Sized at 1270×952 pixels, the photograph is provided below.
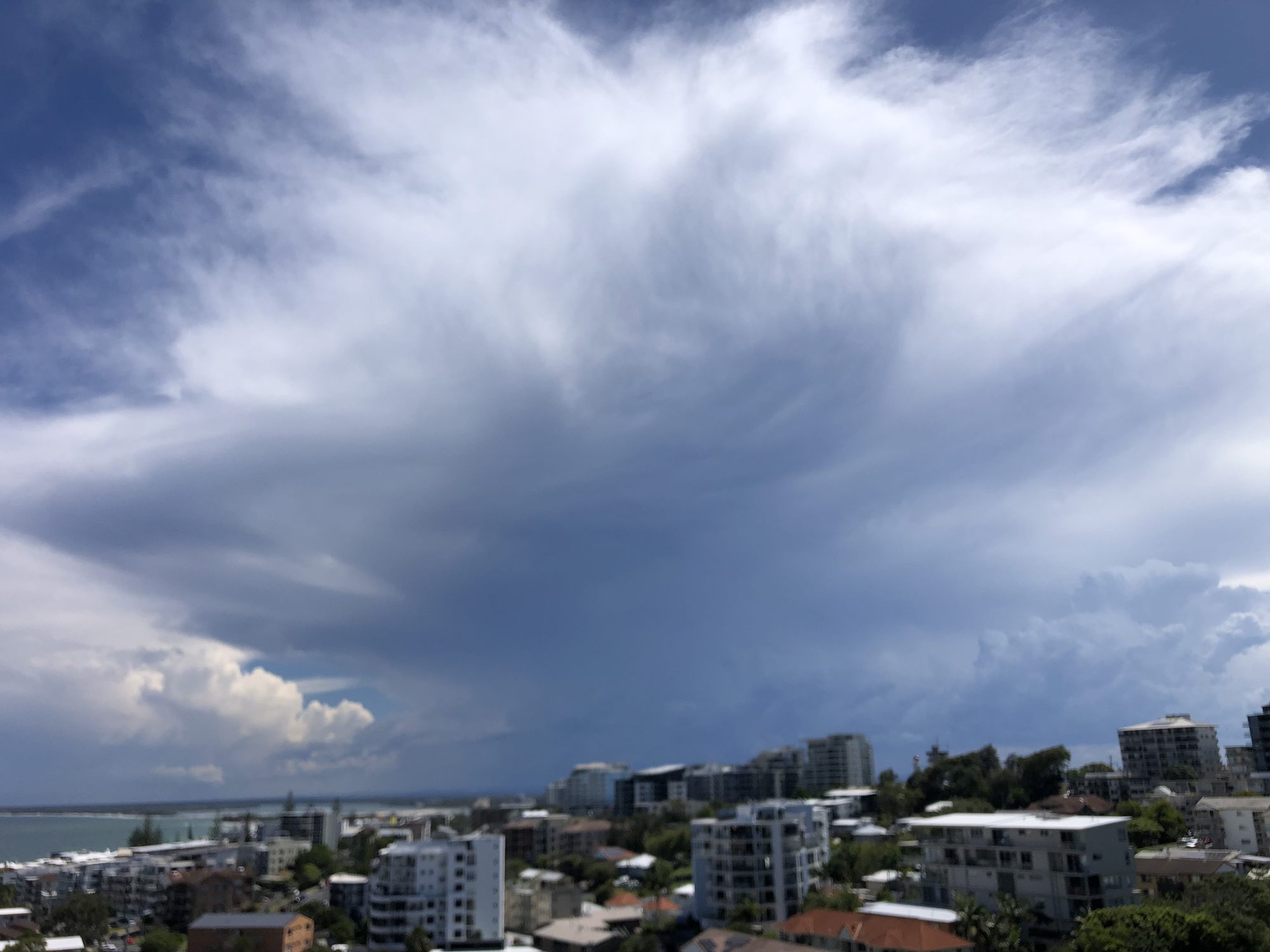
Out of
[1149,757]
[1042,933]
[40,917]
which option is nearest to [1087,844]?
[1042,933]

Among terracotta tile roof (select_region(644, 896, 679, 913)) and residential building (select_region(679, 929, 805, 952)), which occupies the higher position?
residential building (select_region(679, 929, 805, 952))

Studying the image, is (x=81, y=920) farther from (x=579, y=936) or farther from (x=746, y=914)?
(x=746, y=914)

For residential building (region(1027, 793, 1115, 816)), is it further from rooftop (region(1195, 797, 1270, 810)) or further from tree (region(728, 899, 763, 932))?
tree (region(728, 899, 763, 932))

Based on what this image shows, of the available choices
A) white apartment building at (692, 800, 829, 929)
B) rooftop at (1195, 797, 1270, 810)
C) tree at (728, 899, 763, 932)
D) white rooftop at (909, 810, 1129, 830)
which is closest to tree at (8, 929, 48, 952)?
white apartment building at (692, 800, 829, 929)

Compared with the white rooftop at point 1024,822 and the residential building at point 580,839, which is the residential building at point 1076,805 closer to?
the white rooftop at point 1024,822

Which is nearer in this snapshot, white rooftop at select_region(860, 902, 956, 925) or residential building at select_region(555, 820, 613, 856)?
white rooftop at select_region(860, 902, 956, 925)

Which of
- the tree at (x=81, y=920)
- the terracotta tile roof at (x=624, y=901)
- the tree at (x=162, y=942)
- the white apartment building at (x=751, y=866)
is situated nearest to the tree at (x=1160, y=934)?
the white apartment building at (x=751, y=866)

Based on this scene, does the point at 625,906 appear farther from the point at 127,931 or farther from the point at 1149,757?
the point at 1149,757

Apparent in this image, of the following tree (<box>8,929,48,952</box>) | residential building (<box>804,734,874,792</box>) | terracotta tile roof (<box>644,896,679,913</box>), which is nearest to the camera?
tree (<box>8,929,48,952</box>)
